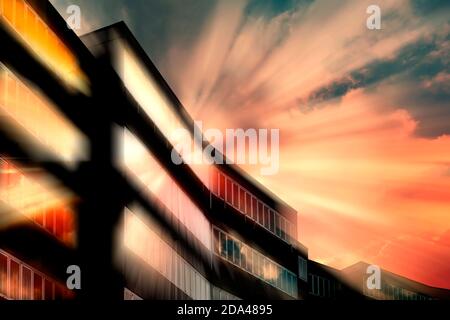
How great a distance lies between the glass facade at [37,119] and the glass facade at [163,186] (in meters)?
2.49

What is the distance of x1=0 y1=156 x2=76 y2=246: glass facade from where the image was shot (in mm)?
28031

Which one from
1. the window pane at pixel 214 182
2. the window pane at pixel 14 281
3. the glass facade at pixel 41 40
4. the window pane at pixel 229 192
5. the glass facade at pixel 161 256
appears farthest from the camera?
the window pane at pixel 229 192

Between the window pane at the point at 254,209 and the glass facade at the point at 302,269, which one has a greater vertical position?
the window pane at the point at 254,209

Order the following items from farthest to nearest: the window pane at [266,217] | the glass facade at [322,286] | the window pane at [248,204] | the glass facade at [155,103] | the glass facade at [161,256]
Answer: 1. the glass facade at [322,286]
2. the window pane at [266,217]
3. the window pane at [248,204]
4. the glass facade at [155,103]
5. the glass facade at [161,256]

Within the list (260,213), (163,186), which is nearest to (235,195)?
(260,213)

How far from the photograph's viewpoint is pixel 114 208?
114 feet

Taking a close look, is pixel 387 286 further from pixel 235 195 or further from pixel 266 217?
pixel 235 195

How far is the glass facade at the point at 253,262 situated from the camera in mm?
49094

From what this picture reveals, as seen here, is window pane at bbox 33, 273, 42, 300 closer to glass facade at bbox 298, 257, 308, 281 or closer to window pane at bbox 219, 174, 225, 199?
window pane at bbox 219, 174, 225, 199

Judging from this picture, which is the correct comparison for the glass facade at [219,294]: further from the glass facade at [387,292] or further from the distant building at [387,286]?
the glass facade at [387,292]

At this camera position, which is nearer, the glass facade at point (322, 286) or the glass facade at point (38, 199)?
the glass facade at point (38, 199)

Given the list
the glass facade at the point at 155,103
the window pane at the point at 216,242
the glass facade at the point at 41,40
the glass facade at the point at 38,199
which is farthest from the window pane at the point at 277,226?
the glass facade at the point at 41,40
